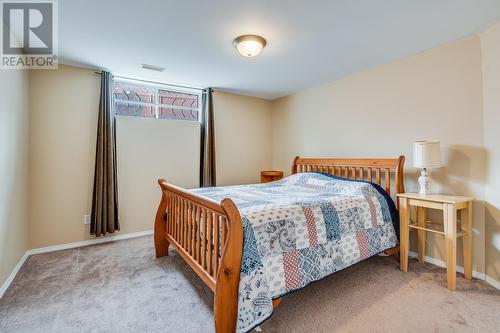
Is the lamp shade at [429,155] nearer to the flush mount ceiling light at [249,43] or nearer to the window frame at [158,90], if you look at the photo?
the flush mount ceiling light at [249,43]

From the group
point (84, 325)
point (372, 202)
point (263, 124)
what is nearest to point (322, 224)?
point (372, 202)

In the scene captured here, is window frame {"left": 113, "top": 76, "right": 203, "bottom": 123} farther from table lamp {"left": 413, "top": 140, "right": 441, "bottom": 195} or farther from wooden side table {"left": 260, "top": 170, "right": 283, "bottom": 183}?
table lamp {"left": 413, "top": 140, "right": 441, "bottom": 195}

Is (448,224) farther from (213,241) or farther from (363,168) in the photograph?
(213,241)

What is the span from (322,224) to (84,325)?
182 centimetres

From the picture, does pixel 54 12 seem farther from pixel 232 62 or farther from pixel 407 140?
pixel 407 140

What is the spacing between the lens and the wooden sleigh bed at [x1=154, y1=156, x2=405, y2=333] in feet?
4.57

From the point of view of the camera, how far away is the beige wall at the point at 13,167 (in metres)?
2.06

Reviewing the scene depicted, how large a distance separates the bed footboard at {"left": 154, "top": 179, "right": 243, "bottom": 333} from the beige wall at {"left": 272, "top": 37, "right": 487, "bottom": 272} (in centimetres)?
232

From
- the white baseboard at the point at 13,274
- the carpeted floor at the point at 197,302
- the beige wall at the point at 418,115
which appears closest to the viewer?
the carpeted floor at the point at 197,302

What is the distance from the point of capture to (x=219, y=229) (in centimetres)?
165

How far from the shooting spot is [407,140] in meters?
2.74

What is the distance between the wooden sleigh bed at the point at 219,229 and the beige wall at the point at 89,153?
104 centimetres

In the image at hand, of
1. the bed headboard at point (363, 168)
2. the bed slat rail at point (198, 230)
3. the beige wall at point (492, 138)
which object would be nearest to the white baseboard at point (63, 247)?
the bed slat rail at point (198, 230)

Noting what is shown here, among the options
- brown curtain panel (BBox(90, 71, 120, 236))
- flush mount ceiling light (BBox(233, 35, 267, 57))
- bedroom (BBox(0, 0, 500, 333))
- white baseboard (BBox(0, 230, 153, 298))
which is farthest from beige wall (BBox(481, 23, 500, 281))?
brown curtain panel (BBox(90, 71, 120, 236))
